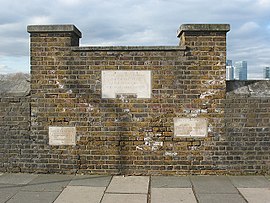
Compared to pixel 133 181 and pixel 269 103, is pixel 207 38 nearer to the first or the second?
pixel 269 103

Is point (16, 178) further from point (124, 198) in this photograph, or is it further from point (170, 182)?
point (170, 182)

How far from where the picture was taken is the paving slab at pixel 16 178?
17.9 ft

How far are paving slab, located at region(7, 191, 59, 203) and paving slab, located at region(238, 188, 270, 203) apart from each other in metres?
2.87

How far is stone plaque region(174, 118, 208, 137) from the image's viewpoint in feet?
19.1

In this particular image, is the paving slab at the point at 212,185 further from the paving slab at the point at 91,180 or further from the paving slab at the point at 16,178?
the paving slab at the point at 16,178

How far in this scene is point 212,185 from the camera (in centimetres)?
526

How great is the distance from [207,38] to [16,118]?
3.89 m

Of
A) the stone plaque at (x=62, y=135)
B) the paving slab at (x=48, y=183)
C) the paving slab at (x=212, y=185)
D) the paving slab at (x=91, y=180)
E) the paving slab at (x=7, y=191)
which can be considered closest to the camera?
the paving slab at (x=7, y=191)

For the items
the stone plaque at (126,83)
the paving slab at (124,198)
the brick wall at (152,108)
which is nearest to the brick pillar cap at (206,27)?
the brick wall at (152,108)

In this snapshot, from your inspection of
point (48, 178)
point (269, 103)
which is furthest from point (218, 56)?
point (48, 178)

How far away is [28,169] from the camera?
19.7ft

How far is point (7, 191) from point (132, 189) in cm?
196

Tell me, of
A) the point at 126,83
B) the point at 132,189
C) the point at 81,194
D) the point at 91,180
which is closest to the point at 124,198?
the point at 132,189

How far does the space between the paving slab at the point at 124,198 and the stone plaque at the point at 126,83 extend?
6.06 feet
